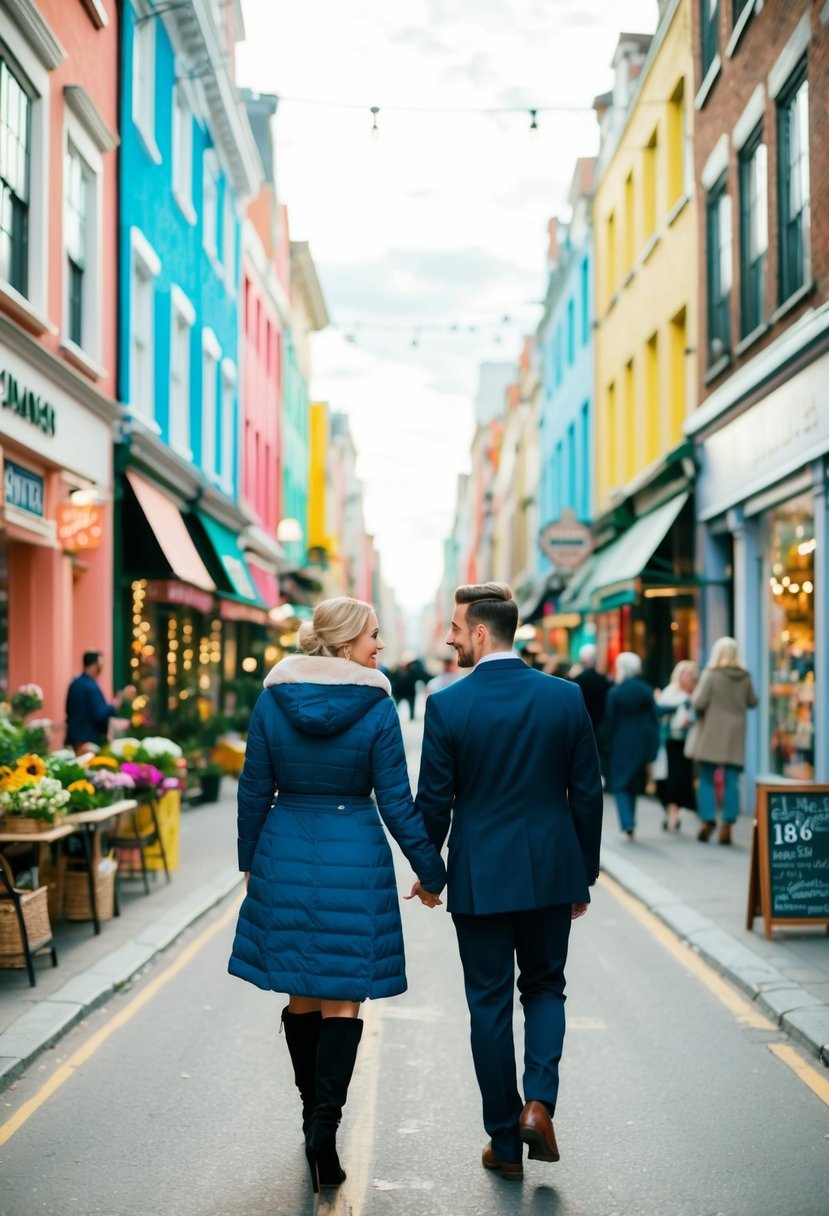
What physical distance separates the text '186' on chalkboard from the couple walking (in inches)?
155

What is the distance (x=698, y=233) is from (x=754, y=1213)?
52.8ft

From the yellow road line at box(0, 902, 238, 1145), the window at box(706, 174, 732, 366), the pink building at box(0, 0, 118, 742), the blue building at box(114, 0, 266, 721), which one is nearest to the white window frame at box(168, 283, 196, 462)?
the blue building at box(114, 0, 266, 721)

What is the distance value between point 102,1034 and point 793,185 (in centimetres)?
→ 1128

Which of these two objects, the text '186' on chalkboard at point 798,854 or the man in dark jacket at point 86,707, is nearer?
the text '186' on chalkboard at point 798,854

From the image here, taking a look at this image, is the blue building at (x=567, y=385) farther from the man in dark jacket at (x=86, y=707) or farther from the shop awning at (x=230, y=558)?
the man in dark jacket at (x=86, y=707)

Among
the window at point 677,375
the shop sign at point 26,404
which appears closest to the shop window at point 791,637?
the window at point 677,375

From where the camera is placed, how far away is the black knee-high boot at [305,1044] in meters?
4.79

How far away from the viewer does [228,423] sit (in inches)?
1081

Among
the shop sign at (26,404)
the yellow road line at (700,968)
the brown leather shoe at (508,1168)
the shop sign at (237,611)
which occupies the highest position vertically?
the shop sign at (26,404)

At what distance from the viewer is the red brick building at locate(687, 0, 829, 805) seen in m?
13.1

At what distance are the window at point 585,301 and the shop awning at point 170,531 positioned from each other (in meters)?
12.7

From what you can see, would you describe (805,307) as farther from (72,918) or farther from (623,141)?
(623,141)

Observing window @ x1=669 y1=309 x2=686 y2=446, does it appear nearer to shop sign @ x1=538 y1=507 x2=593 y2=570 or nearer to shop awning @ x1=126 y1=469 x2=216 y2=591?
shop sign @ x1=538 y1=507 x2=593 y2=570

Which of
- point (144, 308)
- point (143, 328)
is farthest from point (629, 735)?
point (144, 308)
